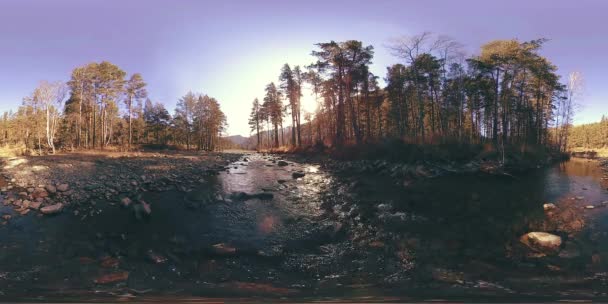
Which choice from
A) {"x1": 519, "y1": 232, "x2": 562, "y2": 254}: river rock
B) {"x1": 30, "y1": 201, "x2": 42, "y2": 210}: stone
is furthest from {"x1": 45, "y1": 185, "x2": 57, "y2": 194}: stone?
{"x1": 519, "y1": 232, "x2": 562, "y2": 254}: river rock

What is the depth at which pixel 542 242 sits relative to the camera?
6688mm

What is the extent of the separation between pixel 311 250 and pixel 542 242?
5.74 meters

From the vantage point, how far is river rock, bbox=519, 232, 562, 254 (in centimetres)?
647

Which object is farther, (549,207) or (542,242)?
(549,207)

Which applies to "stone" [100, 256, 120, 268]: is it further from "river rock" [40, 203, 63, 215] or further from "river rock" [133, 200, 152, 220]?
"river rock" [40, 203, 63, 215]

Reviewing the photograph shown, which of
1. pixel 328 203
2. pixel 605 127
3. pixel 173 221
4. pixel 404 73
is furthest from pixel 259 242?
pixel 605 127

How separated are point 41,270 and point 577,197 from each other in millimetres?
19023

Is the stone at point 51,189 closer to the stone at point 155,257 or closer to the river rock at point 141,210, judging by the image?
the river rock at point 141,210

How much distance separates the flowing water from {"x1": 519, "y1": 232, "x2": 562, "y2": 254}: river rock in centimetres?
26

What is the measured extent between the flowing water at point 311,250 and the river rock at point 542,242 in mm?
259

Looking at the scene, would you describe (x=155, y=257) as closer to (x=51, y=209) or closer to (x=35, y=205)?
(x=51, y=209)

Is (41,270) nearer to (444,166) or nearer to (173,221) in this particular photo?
(173,221)

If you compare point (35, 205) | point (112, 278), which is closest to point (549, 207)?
point (112, 278)

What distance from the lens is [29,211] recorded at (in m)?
9.09
